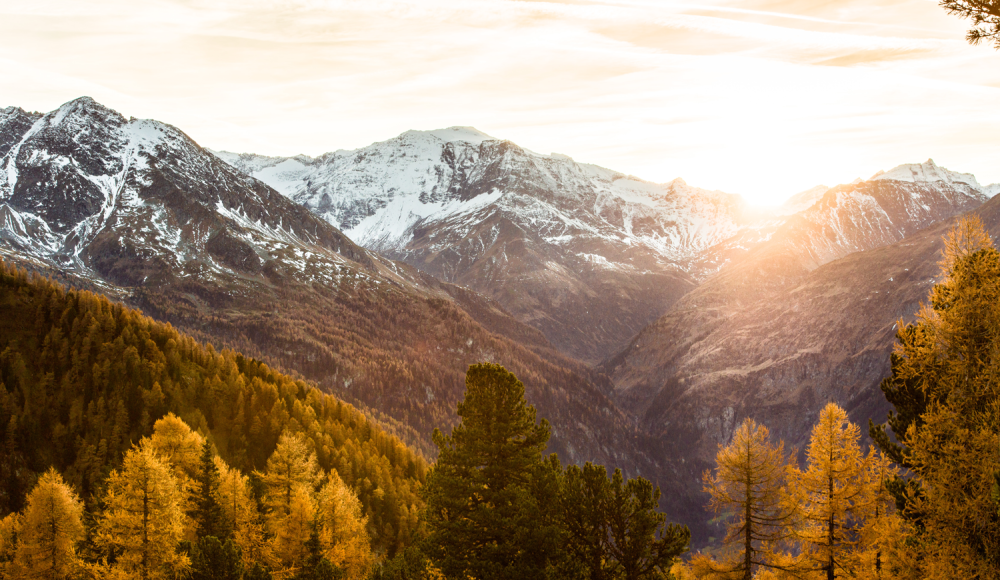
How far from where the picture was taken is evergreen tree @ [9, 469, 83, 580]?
3565cm

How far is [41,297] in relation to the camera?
103125 millimetres

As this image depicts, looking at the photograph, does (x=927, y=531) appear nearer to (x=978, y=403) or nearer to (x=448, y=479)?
(x=978, y=403)

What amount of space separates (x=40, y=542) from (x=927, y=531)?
44.3 m

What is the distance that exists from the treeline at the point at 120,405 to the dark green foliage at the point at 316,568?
46.1m

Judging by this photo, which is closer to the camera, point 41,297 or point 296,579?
point 296,579

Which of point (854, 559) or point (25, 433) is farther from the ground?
point (854, 559)

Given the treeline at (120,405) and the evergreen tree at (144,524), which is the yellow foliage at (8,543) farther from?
the treeline at (120,405)

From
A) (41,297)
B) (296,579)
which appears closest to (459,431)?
(296,579)

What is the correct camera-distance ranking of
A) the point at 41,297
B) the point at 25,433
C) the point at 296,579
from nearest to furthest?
1. the point at 296,579
2. the point at 25,433
3. the point at 41,297

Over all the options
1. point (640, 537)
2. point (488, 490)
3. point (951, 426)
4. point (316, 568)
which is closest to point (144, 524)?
point (316, 568)

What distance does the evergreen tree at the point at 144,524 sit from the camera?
34.9 meters

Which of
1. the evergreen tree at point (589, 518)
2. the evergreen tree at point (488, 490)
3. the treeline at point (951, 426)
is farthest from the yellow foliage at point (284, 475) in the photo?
the treeline at point (951, 426)

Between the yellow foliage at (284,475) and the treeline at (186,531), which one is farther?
the yellow foliage at (284,475)

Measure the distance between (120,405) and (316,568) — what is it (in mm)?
71599
